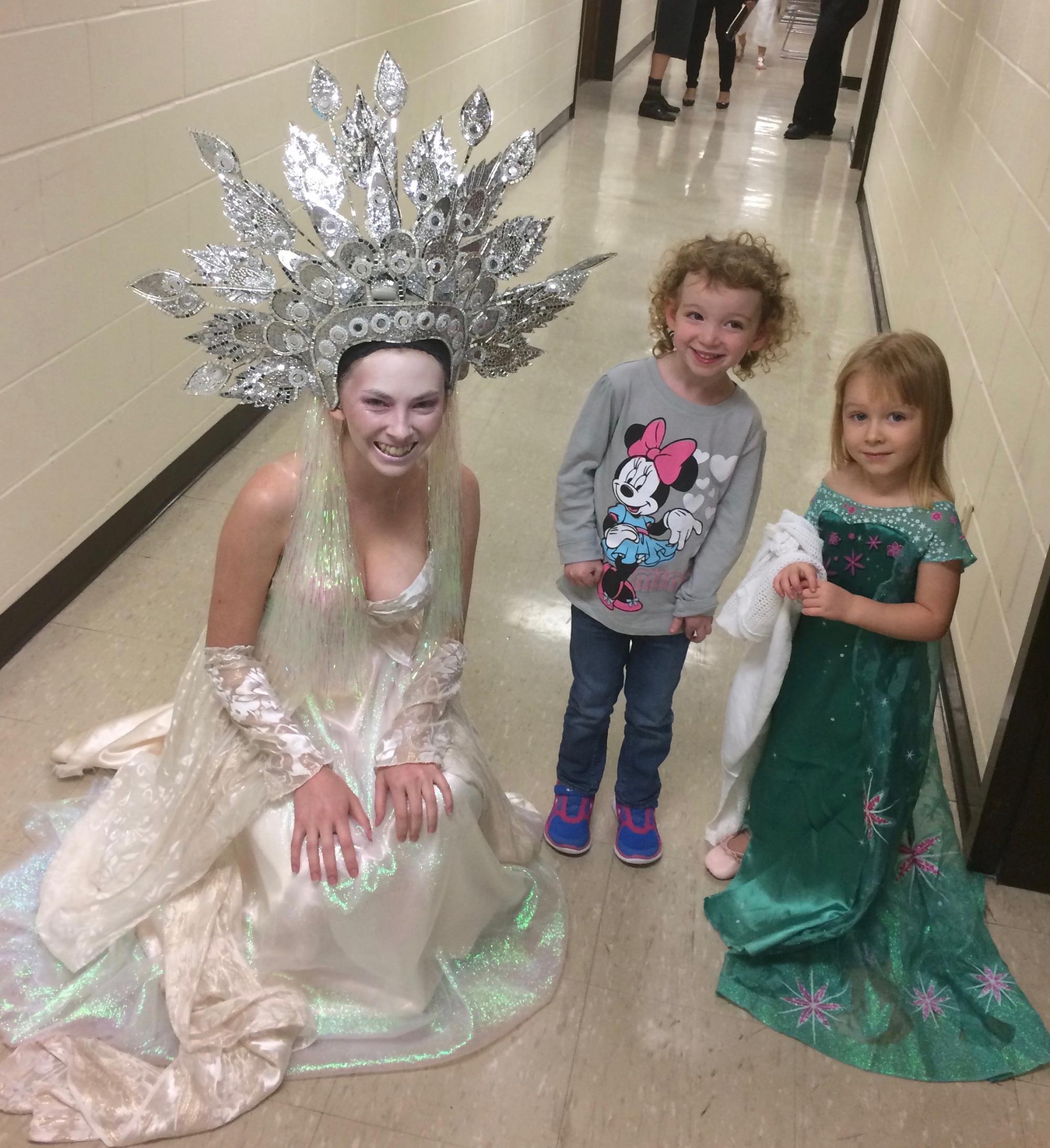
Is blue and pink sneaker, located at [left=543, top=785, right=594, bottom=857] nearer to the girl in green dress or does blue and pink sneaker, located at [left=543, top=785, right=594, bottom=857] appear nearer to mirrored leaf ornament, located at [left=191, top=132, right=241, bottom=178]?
the girl in green dress

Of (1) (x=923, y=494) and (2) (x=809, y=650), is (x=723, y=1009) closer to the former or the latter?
Answer: (2) (x=809, y=650)

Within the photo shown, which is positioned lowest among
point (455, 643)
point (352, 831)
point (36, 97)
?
point (352, 831)

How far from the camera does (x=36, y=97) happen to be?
2.23 meters

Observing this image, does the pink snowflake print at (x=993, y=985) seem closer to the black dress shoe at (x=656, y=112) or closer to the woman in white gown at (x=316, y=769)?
the woman in white gown at (x=316, y=769)

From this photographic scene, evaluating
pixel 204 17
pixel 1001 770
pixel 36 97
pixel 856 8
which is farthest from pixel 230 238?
pixel 856 8

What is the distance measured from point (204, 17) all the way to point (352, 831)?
2123 mm

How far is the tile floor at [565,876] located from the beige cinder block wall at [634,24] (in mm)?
6571

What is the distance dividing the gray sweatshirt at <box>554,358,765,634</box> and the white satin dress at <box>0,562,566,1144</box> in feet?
0.98

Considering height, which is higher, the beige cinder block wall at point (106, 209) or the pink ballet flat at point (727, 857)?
the beige cinder block wall at point (106, 209)

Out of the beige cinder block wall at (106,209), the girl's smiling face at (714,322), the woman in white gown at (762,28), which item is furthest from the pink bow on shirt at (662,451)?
the woman in white gown at (762,28)

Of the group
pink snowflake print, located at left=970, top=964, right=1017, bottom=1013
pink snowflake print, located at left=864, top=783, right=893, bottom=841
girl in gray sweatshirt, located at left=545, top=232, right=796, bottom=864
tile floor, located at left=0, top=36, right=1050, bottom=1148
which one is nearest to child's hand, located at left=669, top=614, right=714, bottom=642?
girl in gray sweatshirt, located at left=545, top=232, right=796, bottom=864

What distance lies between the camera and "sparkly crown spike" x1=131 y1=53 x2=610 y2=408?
1.44m

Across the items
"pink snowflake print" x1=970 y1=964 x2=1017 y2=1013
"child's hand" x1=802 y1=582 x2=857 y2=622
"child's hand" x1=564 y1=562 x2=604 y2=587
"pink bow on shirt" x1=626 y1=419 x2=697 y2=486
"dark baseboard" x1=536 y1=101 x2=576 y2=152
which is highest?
"pink bow on shirt" x1=626 y1=419 x2=697 y2=486

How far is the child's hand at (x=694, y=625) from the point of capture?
1.91 meters
